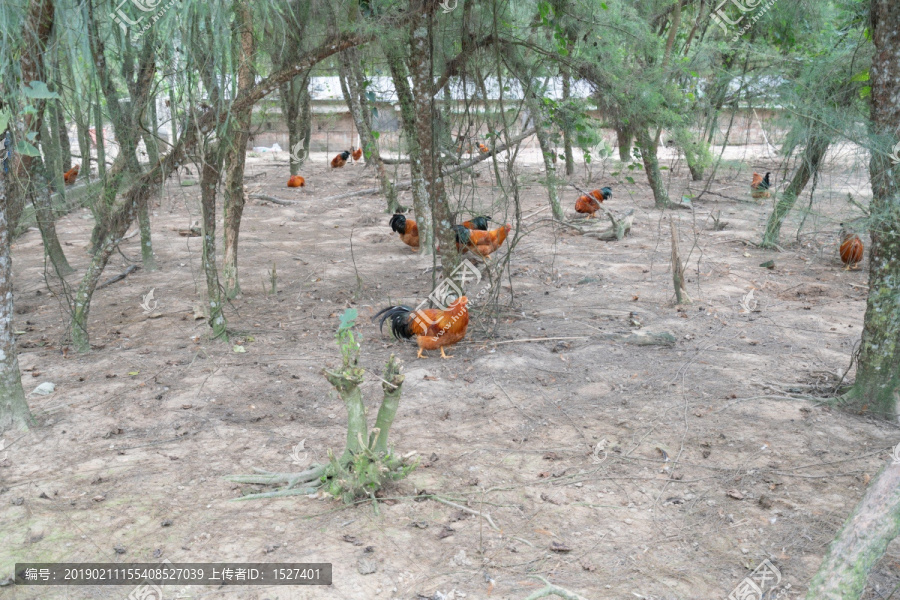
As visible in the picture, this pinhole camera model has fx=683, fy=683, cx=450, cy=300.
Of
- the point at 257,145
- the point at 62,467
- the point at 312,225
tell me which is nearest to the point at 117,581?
the point at 62,467

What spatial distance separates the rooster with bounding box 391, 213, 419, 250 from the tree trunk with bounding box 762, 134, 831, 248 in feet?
13.9

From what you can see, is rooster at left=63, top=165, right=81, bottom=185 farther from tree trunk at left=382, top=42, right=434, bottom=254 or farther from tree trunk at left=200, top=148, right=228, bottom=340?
tree trunk at left=200, top=148, right=228, bottom=340

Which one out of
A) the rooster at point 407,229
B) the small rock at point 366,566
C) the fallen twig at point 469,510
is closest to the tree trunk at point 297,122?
the rooster at point 407,229

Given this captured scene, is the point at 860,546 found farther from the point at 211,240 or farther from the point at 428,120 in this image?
the point at 211,240

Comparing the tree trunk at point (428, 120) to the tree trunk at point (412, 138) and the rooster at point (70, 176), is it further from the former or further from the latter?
the rooster at point (70, 176)

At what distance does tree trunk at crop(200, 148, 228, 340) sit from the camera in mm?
5305

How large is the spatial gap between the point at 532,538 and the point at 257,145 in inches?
815

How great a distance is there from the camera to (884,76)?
400 cm

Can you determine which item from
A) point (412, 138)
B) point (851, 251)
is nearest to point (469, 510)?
point (412, 138)

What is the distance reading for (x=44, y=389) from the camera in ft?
15.4

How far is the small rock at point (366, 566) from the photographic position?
2.81m

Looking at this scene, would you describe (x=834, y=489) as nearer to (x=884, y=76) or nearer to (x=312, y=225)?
(x=884, y=76)

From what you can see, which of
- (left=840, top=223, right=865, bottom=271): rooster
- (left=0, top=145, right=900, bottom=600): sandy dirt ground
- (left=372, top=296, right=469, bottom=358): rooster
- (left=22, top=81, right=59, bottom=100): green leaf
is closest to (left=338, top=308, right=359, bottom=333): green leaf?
(left=0, top=145, right=900, bottom=600): sandy dirt ground

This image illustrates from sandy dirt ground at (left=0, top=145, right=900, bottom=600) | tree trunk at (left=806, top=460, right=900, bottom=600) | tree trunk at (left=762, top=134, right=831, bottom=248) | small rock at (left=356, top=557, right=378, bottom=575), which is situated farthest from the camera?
tree trunk at (left=762, top=134, right=831, bottom=248)
